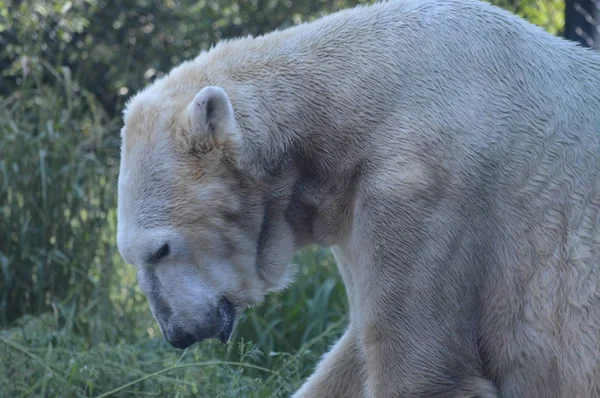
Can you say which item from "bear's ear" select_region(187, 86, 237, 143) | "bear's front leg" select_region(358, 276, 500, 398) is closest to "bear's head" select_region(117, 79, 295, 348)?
"bear's ear" select_region(187, 86, 237, 143)

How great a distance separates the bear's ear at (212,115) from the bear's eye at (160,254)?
31cm

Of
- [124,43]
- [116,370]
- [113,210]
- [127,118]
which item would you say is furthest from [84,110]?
[127,118]

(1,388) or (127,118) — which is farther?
(1,388)

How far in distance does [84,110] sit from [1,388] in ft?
9.92

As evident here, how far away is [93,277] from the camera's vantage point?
183 inches

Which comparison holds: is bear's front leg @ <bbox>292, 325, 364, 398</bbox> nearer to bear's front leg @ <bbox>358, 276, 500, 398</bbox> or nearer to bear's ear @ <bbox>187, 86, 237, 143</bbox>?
bear's front leg @ <bbox>358, 276, 500, 398</bbox>

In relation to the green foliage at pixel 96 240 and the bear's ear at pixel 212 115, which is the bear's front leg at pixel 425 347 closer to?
the bear's ear at pixel 212 115

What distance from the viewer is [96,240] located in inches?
185

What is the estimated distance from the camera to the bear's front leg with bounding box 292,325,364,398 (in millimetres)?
2904

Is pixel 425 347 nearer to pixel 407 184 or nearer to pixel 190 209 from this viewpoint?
pixel 407 184

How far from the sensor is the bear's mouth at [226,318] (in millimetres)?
2727

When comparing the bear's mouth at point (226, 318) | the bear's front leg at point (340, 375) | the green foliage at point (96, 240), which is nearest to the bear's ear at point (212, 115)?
the bear's mouth at point (226, 318)

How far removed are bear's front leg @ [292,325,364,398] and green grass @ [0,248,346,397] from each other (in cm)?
22

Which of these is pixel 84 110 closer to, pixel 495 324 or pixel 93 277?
pixel 93 277
